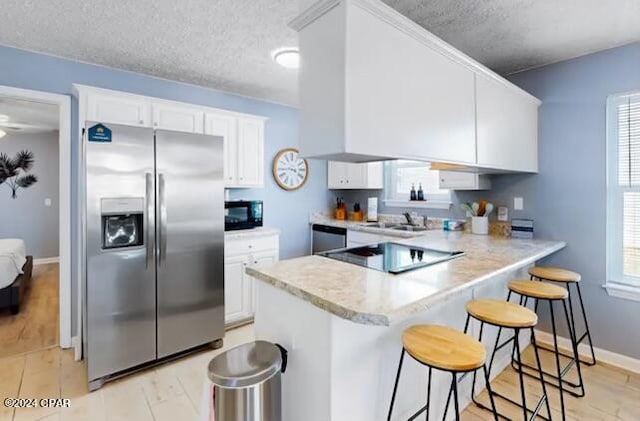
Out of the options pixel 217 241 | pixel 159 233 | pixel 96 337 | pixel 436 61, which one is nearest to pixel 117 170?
pixel 159 233

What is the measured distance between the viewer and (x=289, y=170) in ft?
13.7

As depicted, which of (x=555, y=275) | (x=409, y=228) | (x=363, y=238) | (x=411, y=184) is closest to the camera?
(x=555, y=275)

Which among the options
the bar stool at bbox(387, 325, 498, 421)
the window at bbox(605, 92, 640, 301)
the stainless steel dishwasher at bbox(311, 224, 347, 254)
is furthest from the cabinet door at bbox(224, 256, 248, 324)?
the window at bbox(605, 92, 640, 301)

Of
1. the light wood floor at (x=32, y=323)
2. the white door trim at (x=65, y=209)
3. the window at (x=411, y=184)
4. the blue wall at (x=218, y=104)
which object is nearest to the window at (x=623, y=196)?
the window at (x=411, y=184)

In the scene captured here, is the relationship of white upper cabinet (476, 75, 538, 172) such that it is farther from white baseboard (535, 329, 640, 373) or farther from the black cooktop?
white baseboard (535, 329, 640, 373)

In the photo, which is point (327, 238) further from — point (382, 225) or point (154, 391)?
point (154, 391)

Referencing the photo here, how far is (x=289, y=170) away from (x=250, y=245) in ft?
4.33

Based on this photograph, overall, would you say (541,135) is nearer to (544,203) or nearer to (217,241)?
(544,203)

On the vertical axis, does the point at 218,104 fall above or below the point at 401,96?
above

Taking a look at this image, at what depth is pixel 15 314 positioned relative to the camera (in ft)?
11.2

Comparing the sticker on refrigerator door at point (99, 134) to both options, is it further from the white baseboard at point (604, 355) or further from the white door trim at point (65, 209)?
the white baseboard at point (604, 355)

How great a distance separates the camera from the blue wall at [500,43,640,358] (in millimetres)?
2469

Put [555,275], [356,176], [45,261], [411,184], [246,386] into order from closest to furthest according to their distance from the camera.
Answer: [246,386] → [555,275] → [411,184] → [356,176] → [45,261]

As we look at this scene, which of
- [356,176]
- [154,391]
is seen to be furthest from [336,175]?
[154,391]
